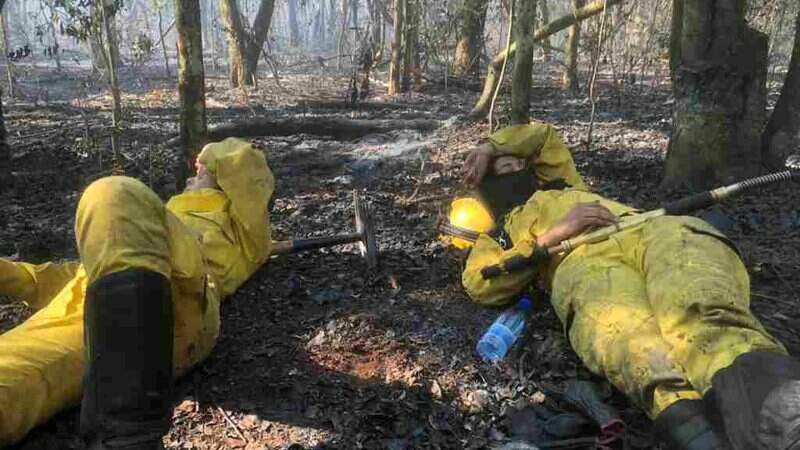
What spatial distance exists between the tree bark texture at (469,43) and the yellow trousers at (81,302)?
12286 millimetres

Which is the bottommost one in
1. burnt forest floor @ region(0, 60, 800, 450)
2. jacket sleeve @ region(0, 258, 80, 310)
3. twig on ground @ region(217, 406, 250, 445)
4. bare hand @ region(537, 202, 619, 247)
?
twig on ground @ region(217, 406, 250, 445)

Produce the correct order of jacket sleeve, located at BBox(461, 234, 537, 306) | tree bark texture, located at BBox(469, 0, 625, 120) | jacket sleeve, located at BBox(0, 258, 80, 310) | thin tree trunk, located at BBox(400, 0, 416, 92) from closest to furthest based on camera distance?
jacket sleeve, located at BBox(0, 258, 80, 310) → jacket sleeve, located at BBox(461, 234, 537, 306) → tree bark texture, located at BBox(469, 0, 625, 120) → thin tree trunk, located at BBox(400, 0, 416, 92)

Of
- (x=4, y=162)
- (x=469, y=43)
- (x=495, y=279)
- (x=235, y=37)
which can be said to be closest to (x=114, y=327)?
(x=495, y=279)

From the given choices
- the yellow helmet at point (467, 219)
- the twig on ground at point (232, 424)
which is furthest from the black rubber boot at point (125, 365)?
the yellow helmet at point (467, 219)

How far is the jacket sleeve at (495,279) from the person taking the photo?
349cm

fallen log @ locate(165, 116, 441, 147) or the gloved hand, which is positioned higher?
fallen log @ locate(165, 116, 441, 147)

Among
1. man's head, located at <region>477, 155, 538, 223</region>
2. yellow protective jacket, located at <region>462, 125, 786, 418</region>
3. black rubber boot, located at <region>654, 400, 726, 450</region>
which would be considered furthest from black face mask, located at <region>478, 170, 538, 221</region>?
black rubber boot, located at <region>654, 400, 726, 450</region>

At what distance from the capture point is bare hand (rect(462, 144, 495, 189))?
421cm

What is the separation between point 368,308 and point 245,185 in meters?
0.95

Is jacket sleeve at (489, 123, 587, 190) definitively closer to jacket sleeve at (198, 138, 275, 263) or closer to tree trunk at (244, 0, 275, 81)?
jacket sleeve at (198, 138, 275, 263)

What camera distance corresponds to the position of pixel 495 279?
A: 350 cm

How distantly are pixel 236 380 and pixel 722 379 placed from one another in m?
1.96

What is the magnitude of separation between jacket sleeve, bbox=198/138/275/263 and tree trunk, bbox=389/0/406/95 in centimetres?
934

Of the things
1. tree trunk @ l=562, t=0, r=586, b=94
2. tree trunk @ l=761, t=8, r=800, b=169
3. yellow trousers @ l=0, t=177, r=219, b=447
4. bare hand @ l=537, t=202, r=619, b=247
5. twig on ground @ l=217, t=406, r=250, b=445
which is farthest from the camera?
tree trunk @ l=562, t=0, r=586, b=94
